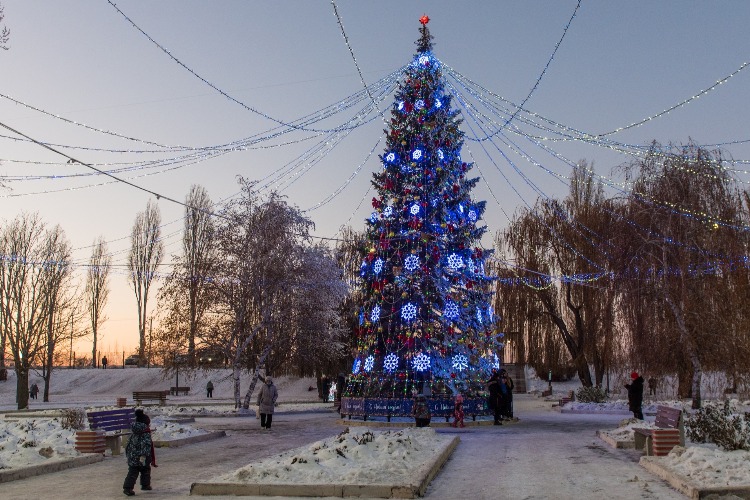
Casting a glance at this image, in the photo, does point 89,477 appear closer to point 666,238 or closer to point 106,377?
point 666,238

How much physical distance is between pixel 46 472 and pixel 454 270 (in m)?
13.7

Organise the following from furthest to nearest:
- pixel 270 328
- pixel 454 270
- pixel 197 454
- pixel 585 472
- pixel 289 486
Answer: pixel 270 328
pixel 454 270
pixel 197 454
pixel 585 472
pixel 289 486

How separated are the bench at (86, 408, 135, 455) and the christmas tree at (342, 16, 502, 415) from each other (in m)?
8.55

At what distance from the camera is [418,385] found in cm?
2372

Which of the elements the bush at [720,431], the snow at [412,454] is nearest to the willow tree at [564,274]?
the snow at [412,454]

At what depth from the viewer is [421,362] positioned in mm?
22984

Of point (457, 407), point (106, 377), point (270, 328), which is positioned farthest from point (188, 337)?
point (106, 377)

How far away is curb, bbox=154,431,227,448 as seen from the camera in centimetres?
1658

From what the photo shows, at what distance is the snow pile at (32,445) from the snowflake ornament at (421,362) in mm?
9951

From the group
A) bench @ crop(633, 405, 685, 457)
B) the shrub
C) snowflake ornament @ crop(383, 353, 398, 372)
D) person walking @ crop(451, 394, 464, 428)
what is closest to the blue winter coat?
the shrub

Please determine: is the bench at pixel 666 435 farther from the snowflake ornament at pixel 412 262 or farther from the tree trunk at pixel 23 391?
the tree trunk at pixel 23 391

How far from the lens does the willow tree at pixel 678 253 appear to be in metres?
26.6

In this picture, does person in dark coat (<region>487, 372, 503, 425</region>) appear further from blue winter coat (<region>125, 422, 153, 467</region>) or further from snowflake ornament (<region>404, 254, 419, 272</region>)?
blue winter coat (<region>125, 422, 153, 467</region>)

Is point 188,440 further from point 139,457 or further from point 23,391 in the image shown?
point 23,391
